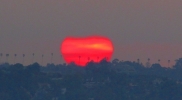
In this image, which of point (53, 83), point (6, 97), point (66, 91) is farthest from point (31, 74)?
point (6, 97)

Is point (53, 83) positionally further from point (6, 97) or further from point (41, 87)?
point (6, 97)

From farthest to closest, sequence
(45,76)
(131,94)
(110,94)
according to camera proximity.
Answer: (45,76), (131,94), (110,94)

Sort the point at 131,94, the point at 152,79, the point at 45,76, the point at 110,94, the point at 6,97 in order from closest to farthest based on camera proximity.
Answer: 1. the point at 6,97
2. the point at 110,94
3. the point at 131,94
4. the point at 45,76
5. the point at 152,79

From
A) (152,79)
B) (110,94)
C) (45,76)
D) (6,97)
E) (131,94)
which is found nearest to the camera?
(6,97)

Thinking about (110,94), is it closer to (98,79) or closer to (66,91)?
(66,91)

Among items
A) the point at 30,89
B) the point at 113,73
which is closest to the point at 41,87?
the point at 30,89

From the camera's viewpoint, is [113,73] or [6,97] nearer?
[6,97]

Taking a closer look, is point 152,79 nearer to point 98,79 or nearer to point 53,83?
point 98,79
